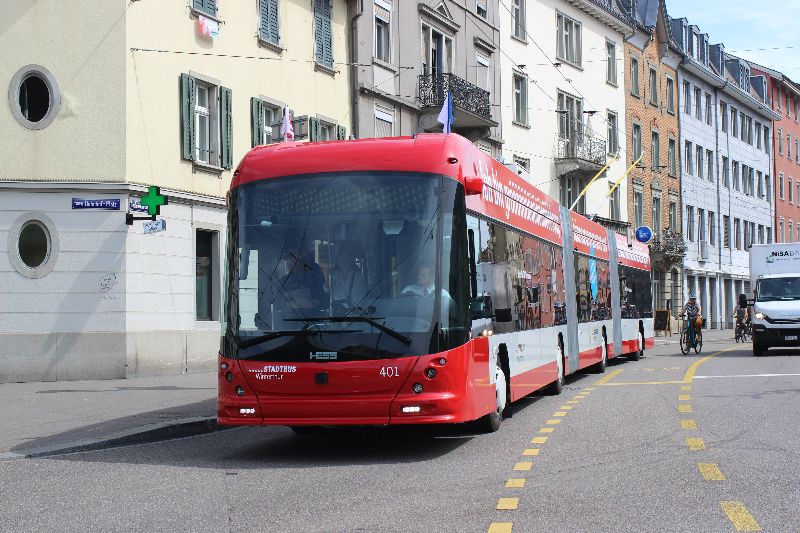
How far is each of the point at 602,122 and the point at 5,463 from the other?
143ft

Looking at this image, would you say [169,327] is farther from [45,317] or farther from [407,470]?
[407,470]

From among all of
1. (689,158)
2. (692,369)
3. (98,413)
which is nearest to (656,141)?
(689,158)

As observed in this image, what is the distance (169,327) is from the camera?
24.1 meters

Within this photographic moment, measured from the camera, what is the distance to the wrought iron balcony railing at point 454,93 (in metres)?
34.9

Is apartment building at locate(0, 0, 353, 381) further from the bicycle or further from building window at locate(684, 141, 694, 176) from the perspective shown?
building window at locate(684, 141, 694, 176)

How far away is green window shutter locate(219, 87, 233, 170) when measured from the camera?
2583 cm

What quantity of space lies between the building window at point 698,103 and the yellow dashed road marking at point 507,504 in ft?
197

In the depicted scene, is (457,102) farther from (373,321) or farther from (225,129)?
(373,321)

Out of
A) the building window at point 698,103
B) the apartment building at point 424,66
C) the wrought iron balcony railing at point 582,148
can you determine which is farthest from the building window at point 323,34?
the building window at point 698,103

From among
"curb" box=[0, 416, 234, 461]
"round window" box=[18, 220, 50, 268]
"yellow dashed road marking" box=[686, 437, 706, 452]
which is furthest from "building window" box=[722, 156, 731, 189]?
"yellow dashed road marking" box=[686, 437, 706, 452]

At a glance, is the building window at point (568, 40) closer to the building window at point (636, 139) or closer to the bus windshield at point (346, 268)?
Answer: the building window at point (636, 139)

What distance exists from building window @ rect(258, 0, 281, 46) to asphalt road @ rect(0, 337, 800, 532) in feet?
48.8

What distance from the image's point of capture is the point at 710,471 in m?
9.39

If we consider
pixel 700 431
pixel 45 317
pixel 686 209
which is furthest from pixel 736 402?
pixel 686 209
